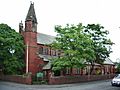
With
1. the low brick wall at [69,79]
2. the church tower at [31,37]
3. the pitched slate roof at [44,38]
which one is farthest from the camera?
the pitched slate roof at [44,38]

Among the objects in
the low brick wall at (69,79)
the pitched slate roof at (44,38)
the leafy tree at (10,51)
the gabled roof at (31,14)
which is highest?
the gabled roof at (31,14)

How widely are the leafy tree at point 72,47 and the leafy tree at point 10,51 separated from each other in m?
7.86

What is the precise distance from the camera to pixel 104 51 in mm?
56281

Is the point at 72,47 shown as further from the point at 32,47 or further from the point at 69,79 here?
the point at 32,47

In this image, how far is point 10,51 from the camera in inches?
2014

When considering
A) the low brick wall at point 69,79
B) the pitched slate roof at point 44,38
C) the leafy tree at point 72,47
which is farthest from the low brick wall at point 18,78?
the pitched slate roof at point 44,38

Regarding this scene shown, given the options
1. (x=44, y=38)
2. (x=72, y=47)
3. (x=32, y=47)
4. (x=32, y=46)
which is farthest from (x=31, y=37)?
(x=72, y=47)

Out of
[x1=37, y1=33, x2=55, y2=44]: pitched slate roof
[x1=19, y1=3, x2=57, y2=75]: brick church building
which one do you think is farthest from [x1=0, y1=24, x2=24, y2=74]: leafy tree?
[x1=37, y1=33, x2=55, y2=44]: pitched slate roof

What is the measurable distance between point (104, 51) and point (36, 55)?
49.2 feet

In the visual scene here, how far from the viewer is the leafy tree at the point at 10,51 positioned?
4950 cm

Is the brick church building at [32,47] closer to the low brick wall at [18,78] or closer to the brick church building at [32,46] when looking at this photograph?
the brick church building at [32,46]

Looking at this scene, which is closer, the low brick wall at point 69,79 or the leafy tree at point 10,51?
Answer: the low brick wall at point 69,79

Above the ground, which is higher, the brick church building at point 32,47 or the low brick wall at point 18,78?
the brick church building at point 32,47

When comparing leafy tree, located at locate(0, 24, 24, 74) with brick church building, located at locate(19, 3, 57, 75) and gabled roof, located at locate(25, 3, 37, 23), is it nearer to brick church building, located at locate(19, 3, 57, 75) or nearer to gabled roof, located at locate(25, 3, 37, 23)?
brick church building, located at locate(19, 3, 57, 75)
